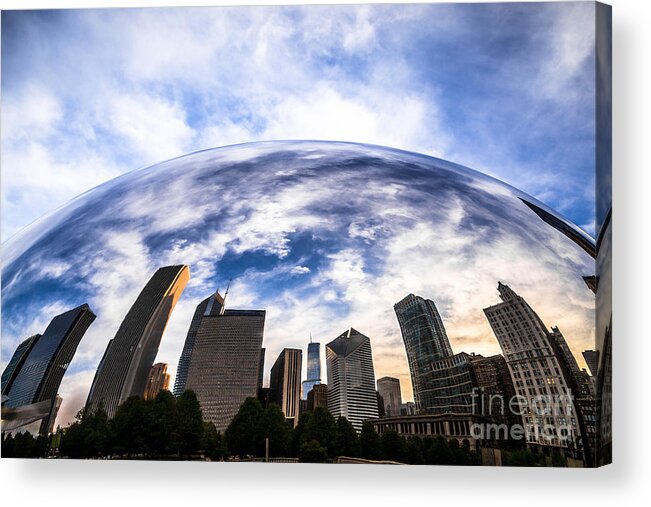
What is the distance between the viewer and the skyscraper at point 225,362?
8.93m

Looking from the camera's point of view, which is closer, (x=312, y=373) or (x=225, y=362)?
(x=312, y=373)

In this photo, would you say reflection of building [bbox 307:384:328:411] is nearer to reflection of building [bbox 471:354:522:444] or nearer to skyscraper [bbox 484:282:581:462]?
reflection of building [bbox 471:354:522:444]

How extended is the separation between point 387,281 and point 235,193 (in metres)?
3.17

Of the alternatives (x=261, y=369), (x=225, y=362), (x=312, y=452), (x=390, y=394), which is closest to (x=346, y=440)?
(x=312, y=452)

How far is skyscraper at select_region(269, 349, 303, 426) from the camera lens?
886cm

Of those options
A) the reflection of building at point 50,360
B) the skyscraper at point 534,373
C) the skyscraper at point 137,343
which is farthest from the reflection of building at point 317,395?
the reflection of building at point 50,360

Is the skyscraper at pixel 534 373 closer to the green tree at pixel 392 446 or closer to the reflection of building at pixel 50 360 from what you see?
the green tree at pixel 392 446

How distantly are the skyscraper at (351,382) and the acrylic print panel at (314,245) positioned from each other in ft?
0.10

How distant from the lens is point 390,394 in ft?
28.9

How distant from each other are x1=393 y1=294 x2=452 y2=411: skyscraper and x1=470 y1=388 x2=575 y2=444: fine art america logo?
0.87 m

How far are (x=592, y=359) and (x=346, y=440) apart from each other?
391cm

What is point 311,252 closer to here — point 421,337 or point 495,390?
point 421,337

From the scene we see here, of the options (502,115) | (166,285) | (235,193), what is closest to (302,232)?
(235,193)

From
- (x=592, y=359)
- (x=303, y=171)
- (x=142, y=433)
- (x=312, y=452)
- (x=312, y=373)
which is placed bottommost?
(x=312, y=452)
